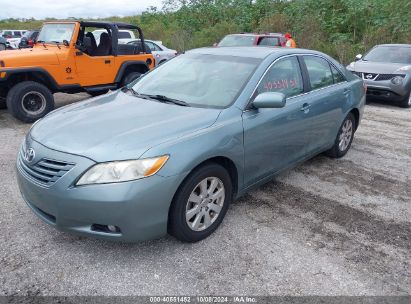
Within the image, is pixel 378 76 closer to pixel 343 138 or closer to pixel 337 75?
pixel 343 138

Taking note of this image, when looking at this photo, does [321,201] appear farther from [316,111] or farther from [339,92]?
[339,92]

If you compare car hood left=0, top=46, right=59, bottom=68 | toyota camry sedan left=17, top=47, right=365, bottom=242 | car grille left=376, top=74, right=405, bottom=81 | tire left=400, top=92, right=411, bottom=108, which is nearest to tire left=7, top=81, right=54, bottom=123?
car hood left=0, top=46, right=59, bottom=68

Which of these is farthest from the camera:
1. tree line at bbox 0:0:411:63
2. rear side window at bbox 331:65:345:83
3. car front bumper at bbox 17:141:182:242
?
tree line at bbox 0:0:411:63

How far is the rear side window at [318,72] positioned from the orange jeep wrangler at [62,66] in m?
5.01

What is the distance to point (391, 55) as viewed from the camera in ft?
33.7

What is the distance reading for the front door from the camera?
349 cm

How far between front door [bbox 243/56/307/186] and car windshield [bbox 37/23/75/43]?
539cm

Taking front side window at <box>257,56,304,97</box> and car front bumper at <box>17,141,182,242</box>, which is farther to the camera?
front side window at <box>257,56,304,97</box>

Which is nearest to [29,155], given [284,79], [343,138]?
[284,79]

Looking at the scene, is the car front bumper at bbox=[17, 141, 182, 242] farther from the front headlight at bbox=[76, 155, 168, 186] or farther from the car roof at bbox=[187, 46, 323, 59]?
the car roof at bbox=[187, 46, 323, 59]

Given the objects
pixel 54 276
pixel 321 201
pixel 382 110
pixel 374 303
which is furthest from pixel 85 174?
pixel 382 110

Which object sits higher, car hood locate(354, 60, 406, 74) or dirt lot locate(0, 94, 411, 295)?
car hood locate(354, 60, 406, 74)

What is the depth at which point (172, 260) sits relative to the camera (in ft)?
9.85

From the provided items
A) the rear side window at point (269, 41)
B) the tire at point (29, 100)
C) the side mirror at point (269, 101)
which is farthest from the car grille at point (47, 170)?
the rear side window at point (269, 41)
